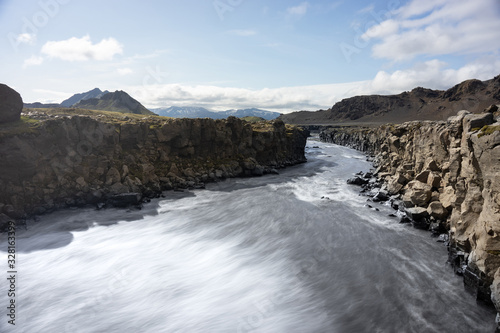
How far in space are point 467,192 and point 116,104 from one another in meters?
170

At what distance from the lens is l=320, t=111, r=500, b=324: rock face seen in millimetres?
13297

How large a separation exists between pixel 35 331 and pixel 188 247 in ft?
35.1

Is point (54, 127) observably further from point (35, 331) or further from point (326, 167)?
point (326, 167)

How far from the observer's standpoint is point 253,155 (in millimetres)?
53719

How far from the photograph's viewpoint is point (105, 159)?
33812mm

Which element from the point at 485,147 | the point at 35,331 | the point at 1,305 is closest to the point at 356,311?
the point at 485,147

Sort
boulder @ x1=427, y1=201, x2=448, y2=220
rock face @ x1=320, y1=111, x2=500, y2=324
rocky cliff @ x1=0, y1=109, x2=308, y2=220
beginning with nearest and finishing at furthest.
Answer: rock face @ x1=320, y1=111, x2=500, y2=324 → boulder @ x1=427, y1=201, x2=448, y2=220 → rocky cliff @ x1=0, y1=109, x2=308, y2=220

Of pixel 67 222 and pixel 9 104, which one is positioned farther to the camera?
pixel 9 104

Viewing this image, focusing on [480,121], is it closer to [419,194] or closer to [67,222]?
[419,194]

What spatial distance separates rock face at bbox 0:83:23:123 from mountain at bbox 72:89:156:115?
389ft

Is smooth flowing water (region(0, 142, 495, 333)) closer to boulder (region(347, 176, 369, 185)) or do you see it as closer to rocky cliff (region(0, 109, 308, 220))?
rocky cliff (region(0, 109, 308, 220))

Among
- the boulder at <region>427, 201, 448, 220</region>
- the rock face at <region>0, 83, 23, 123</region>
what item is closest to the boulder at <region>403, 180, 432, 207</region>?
the boulder at <region>427, 201, 448, 220</region>

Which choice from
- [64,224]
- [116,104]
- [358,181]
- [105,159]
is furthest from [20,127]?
[116,104]

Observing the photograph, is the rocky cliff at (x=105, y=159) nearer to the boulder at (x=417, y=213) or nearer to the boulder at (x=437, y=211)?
the boulder at (x=417, y=213)
